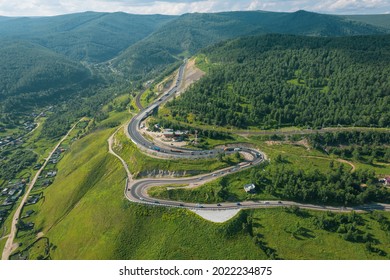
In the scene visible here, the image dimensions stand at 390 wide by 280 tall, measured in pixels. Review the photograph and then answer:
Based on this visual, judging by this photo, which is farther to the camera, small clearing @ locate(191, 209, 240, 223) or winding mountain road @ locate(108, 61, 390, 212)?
→ winding mountain road @ locate(108, 61, 390, 212)

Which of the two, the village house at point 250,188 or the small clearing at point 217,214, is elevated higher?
the village house at point 250,188

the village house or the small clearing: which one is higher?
the village house

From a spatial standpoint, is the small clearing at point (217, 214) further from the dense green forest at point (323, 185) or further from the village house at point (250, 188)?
the dense green forest at point (323, 185)

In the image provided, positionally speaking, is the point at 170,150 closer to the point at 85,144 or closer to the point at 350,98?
the point at 85,144

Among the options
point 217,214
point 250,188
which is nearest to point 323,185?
point 250,188

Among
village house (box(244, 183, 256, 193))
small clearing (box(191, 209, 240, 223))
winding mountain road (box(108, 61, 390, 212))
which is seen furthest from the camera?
village house (box(244, 183, 256, 193))

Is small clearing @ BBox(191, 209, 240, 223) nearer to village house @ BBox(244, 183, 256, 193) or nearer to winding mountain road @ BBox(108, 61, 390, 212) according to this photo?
winding mountain road @ BBox(108, 61, 390, 212)

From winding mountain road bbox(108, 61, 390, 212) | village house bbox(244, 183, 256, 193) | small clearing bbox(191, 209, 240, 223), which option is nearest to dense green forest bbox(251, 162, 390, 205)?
winding mountain road bbox(108, 61, 390, 212)

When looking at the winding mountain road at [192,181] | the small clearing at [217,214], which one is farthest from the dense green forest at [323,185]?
the small clearing at [217,214]

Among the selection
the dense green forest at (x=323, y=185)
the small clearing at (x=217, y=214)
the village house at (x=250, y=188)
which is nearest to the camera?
the small clearing at (x=217, y=214)

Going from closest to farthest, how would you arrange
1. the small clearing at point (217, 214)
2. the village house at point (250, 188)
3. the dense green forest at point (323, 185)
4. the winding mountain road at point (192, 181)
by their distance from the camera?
1. the small clearing at point (217, 214)
2. the winding mountain road at point (192, 181)
3. the dense green forest at point (323, 185)
4. the village house at point (250, 188)

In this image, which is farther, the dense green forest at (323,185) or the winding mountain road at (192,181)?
the dense green forest at (323,185)

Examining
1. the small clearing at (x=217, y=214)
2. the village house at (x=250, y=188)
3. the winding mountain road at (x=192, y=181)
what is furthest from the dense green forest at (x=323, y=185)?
the small clearing at (x=217, y=214)
